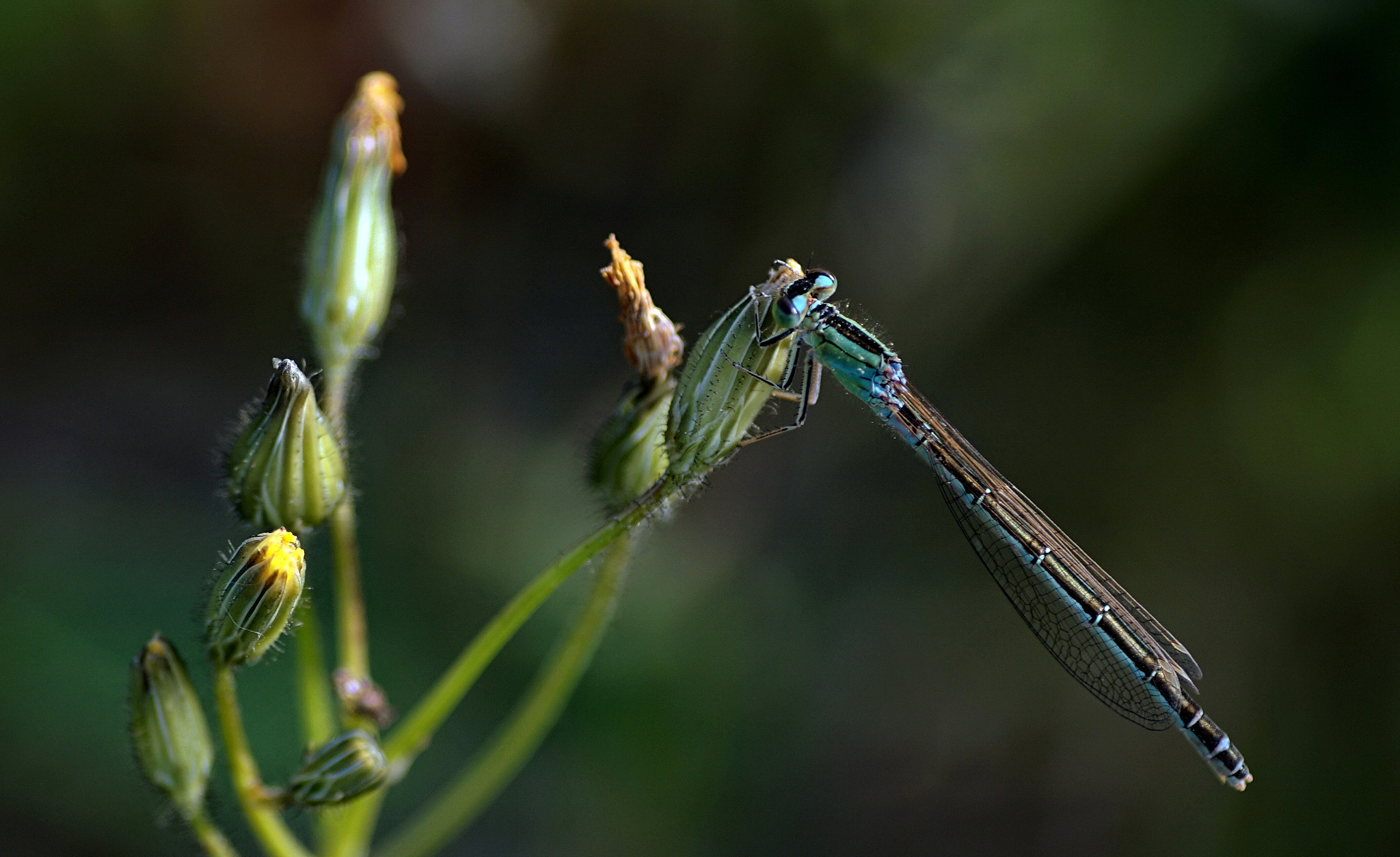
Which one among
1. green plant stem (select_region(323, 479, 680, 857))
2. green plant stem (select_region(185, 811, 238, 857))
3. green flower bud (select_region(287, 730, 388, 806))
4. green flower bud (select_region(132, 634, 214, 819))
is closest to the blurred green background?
green plant stem (select_region(323, 479, 680, 857))

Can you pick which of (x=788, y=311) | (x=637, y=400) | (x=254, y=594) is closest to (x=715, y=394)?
(x=637, y=400)

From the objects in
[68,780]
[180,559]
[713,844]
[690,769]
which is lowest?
[713,844]

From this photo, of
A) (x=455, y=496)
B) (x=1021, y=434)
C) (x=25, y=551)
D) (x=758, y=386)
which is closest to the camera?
(x=758, y=386)

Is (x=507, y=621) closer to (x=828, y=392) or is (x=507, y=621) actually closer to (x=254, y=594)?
(x=254, y=594)

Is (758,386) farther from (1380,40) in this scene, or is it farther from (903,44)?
(1380,40)

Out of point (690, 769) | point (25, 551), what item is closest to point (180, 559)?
point (25, 551)

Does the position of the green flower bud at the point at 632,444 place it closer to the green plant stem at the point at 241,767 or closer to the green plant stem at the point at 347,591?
the green plant stem at the point at 347,591

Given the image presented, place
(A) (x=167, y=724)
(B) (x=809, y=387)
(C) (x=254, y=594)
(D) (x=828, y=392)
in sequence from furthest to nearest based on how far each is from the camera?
1. (D) (x=828, y=392)
2. (B) (x=809, y=387)
3. (A) (x=167, y=724)
4. (C) (x=254, y=594)
